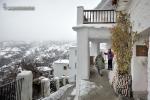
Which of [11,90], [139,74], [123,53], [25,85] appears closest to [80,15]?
[123,53]

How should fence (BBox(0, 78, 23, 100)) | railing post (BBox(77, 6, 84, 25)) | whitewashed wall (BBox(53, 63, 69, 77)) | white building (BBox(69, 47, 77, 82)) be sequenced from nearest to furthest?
1. fence (BBox(0, 78, 23, 100))
2. railing post (BBox(77, 6, 84, 25))
3. white building (BBox(69, 47, 77, 82))
4. whitewashed wall (BBox(53, 63, 69, 77))

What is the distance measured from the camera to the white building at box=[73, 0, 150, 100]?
10938 mm

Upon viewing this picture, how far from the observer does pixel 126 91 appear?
1324cm

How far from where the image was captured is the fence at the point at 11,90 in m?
10.4

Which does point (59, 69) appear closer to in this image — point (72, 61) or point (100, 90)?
point (72, 61)

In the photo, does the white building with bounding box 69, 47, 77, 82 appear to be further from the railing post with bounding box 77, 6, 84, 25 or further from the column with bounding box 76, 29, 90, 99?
the railing post with bounding box 77, 6, 84, 25

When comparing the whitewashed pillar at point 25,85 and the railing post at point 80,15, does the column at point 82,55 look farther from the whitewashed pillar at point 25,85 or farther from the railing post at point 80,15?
the whitewashed pillar at point 25,85

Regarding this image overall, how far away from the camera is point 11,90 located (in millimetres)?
10766

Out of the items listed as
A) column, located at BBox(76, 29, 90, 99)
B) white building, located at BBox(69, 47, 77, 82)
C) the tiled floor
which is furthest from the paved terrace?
white building, located at BBox(69, 47, 77, 82)

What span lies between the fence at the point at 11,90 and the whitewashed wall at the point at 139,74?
16.6 ft

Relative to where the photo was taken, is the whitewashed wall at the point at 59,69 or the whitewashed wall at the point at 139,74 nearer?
the whitewashed wall at the point at 139,74

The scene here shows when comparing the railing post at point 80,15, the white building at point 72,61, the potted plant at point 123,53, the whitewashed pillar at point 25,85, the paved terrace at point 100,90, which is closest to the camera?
the whitewashed pillar at point 25,85

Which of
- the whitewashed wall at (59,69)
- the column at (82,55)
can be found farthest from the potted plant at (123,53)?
the whitewashed wall at (59,69)

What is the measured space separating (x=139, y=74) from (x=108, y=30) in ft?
15.0
